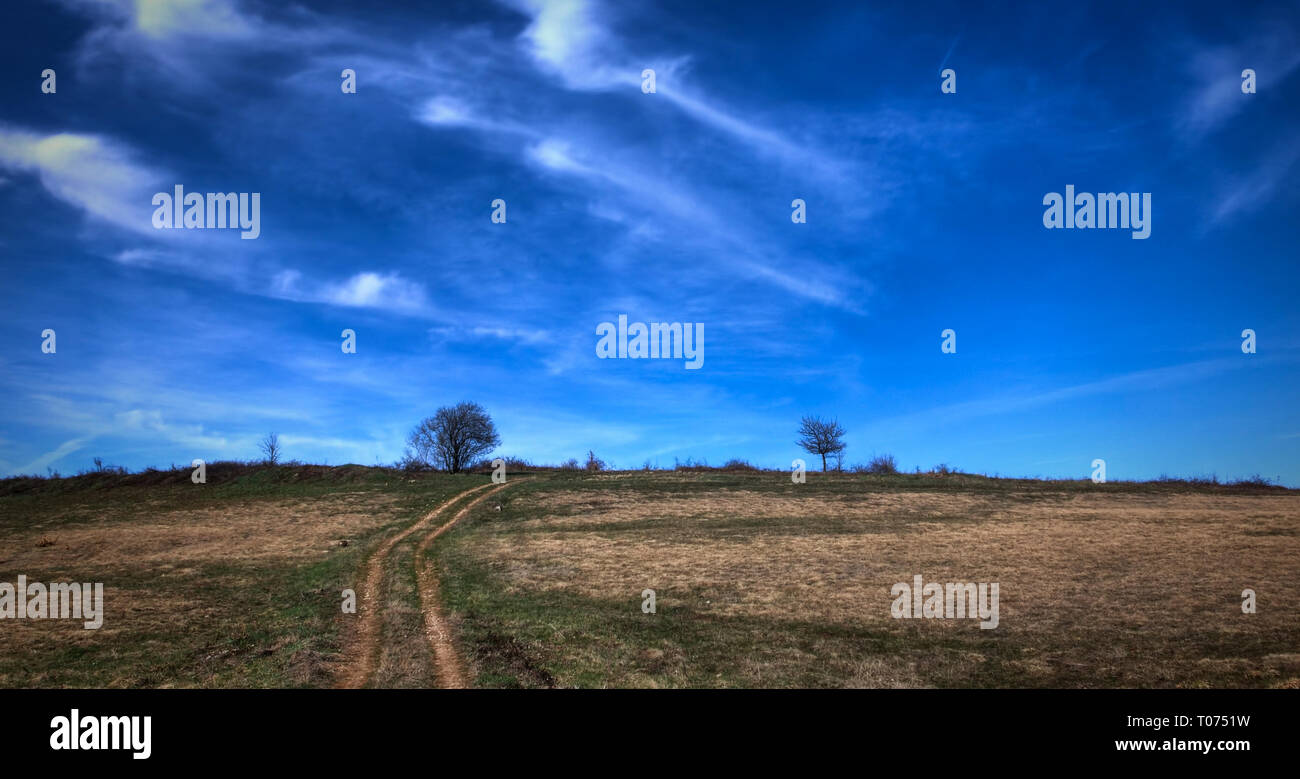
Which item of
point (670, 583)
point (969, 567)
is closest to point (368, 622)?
point (670, 583)

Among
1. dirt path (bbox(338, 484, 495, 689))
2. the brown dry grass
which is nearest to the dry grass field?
the brown dry grass

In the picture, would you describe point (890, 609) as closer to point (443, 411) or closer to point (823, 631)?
point (823, 631)

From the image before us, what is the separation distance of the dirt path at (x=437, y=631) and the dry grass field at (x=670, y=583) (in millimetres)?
235

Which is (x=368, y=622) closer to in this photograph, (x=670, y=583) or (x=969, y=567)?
(x=670, y=583)

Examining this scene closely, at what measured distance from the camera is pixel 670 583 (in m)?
27.5

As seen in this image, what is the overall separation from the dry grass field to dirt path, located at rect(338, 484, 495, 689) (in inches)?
11.0

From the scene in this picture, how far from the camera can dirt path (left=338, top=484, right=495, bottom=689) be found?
17297 mm

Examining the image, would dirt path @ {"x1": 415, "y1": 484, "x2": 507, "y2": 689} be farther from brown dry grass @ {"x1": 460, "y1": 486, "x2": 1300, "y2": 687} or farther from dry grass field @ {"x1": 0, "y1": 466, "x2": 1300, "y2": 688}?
brown dry grass @ {"x1": 460, "y1": 486, "x2": 1300, "y2": 687}

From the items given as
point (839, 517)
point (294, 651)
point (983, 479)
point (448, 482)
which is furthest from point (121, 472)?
point (983, 479)

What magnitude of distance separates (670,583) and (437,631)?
10138 mm

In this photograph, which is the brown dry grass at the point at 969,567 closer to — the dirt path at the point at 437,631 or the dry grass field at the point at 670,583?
the dry grass field at the point at 670,583

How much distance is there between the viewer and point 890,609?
75.6 feet

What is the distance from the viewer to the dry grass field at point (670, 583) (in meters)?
17.3
